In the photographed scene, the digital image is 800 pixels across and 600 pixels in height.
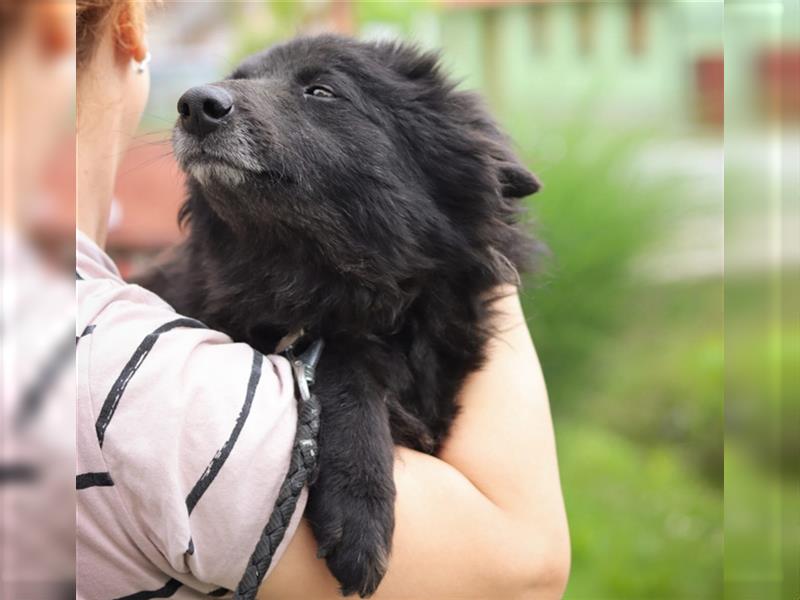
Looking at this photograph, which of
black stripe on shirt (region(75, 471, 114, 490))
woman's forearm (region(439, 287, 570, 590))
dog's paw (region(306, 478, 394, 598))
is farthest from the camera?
woman's forearm (region(439, 287, 570, 590))

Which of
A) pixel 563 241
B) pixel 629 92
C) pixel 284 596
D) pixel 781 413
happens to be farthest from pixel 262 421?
pixel 629 92

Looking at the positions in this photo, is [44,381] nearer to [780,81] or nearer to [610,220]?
[780,81]

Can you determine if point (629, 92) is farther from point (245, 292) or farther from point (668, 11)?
point (245, 292)

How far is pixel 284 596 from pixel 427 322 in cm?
62

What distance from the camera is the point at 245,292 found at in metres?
1.67

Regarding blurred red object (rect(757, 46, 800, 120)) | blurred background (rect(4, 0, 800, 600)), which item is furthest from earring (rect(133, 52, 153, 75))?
blurred background (rect(4, 0, 800, 600))

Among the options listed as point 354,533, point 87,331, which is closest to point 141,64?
point 87,331

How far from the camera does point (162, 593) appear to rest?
47.6 inches

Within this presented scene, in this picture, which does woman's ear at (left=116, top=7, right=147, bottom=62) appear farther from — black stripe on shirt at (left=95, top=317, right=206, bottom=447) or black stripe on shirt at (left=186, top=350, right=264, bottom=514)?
black stripe on shirt at (left=186, top=350, right=264, bottom=514)

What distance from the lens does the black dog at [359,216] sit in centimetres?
152

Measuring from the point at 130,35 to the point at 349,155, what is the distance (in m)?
0.43

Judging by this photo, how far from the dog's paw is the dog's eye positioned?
75 cm

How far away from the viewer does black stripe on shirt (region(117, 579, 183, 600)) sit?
1.19 metres

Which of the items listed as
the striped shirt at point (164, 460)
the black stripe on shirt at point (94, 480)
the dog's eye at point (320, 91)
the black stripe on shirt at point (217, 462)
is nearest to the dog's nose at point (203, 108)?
the dog's eye at point (320, 91)
